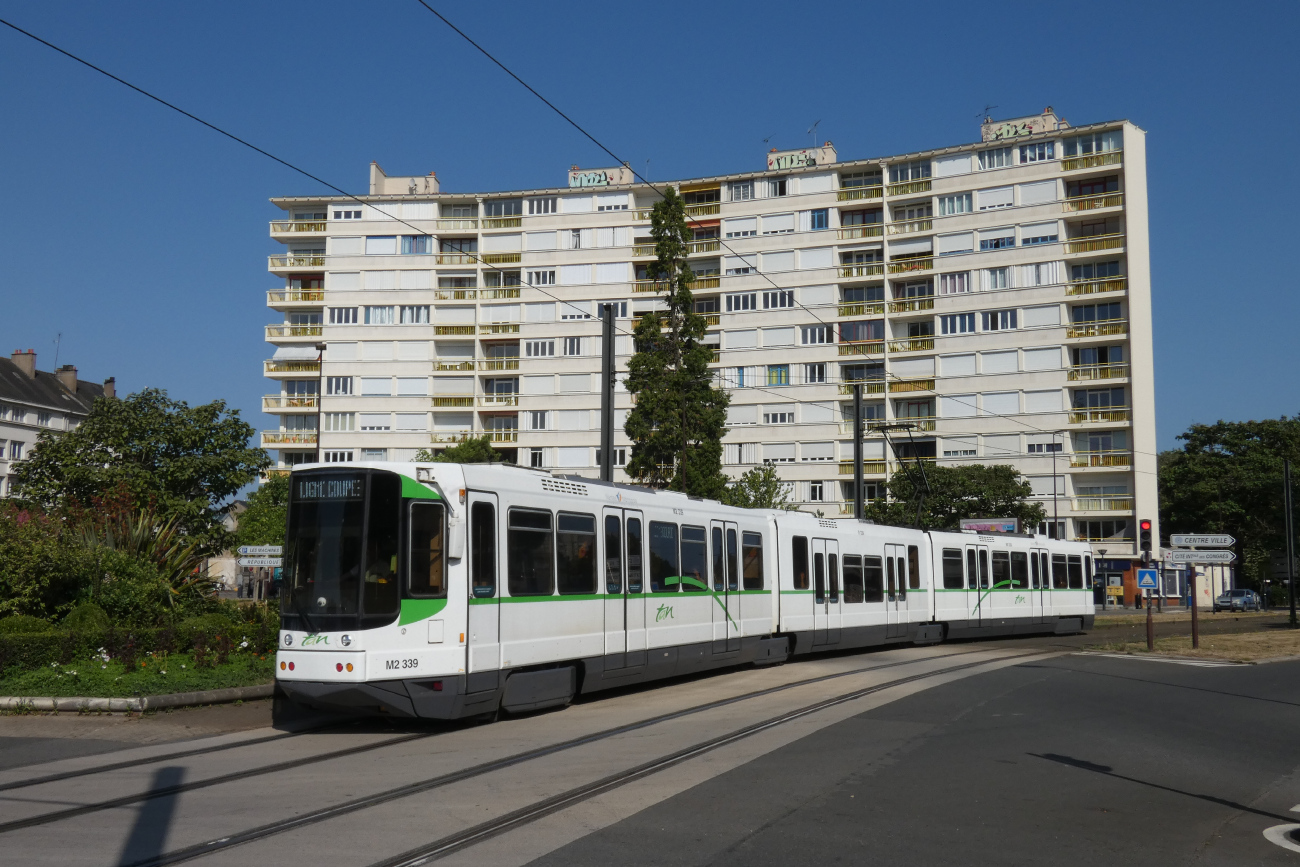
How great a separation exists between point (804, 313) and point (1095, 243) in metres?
17.3

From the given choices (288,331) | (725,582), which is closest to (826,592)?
(725,582)

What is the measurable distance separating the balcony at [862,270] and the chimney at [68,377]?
68684 millimetres

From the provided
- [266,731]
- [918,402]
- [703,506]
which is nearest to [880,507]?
[918,402]

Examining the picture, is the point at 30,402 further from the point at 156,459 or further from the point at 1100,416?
the point at 1100,416

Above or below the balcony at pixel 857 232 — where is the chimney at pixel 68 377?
below

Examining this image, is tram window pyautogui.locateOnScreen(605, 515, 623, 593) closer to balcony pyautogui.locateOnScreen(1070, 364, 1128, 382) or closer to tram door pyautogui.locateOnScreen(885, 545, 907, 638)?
tram door pyautogui.locateOnScreen(885, 545, 907, 638)

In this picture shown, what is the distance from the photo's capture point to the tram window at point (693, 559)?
1798cm

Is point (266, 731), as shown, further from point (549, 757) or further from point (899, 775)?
point (899, 775)

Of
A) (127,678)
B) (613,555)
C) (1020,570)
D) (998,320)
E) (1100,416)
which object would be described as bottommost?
(127,678)

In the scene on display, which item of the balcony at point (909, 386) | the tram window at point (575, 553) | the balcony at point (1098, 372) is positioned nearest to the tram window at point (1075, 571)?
the tram window at point (575, 553)

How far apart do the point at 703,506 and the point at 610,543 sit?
3319 millimetres

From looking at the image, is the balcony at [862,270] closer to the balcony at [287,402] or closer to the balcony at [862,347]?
the balcony at [862,347]

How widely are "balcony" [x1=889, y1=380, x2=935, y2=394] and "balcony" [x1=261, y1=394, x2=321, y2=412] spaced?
37.3 metres

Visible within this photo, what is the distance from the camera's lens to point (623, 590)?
1614 cm
